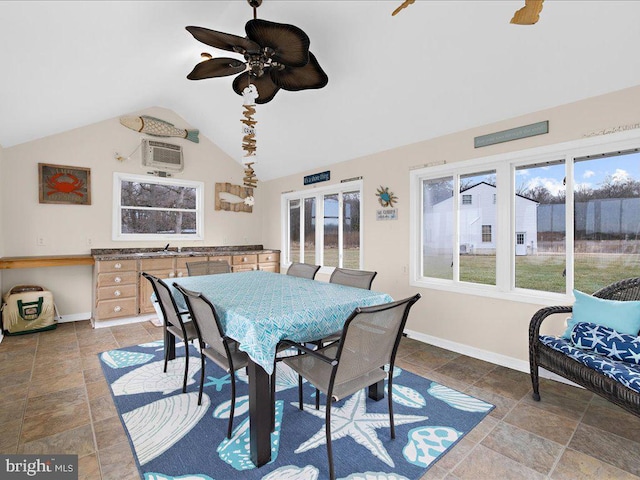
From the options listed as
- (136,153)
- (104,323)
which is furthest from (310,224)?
(104,323)

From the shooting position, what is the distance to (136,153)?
4871 mm

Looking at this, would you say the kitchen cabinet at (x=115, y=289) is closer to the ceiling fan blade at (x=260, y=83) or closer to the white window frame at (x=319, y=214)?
the white window frame at (x=319, y=214)

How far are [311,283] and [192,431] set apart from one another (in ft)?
4.69

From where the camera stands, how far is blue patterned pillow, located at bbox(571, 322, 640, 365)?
1975 millimetres

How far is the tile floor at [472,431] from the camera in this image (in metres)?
1.71

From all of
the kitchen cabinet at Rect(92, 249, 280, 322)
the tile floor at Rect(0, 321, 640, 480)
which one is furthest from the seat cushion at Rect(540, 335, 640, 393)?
the kitchen cabinet at Rect(92, 249, 280, 322)

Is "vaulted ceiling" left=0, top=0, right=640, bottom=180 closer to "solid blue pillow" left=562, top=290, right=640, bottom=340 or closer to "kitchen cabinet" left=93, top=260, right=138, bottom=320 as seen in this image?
"solid blue pillow" left=562, top=290, right=640, bottom=340

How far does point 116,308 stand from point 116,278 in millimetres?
400

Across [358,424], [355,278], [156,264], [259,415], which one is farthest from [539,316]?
[156,264]

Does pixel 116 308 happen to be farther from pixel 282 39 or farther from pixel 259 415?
pixel 282 39

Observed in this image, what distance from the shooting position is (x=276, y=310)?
1924mm

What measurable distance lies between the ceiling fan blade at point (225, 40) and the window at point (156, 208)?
3.59m

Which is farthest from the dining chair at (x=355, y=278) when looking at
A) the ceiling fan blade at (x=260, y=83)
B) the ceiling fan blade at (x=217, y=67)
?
the ceiling fan blade at (x=217, y=67)

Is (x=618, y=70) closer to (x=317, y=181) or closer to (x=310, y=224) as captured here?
(x=317, y=181)
